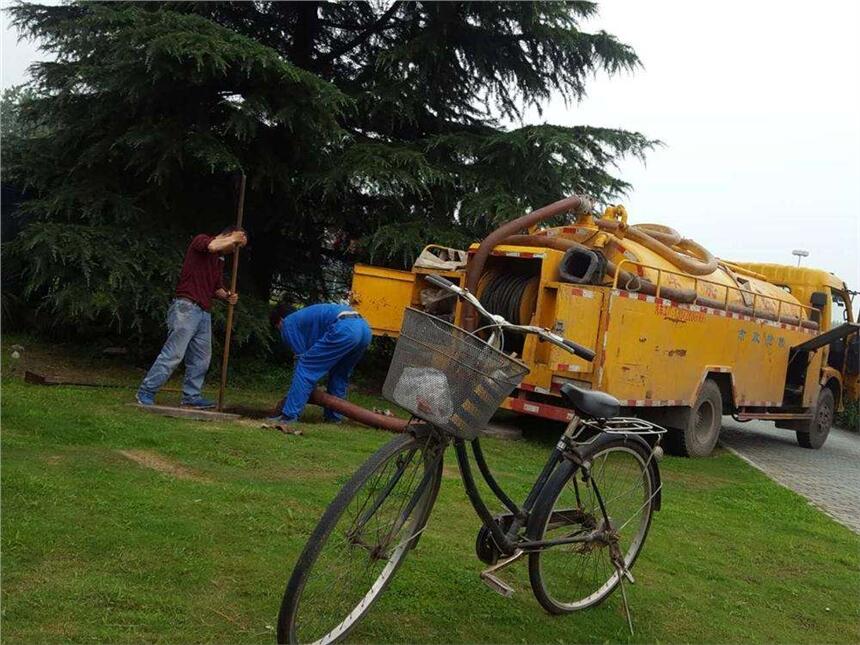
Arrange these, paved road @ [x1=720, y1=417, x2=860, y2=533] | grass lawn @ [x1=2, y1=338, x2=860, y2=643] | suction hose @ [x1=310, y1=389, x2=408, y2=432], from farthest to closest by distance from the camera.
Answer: paved road @ [x1=720, y1=417, x2=860, y2=533], suction hose @ [x1=310, y1=389, x2=408, y2=432], grass lawn @ [x1=2, y1=338, x2=860, y2=643]

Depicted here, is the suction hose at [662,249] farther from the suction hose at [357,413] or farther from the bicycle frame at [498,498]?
the bicycle frame at [498,498]

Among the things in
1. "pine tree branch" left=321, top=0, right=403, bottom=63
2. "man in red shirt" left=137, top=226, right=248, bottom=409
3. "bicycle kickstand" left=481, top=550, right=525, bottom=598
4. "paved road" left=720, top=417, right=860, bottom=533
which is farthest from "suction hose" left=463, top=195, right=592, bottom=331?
"bicycle kickstand" left=481, top=550, right=525, bottom=598

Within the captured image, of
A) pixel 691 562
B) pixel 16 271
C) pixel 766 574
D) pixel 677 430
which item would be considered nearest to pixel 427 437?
pixel 691 562

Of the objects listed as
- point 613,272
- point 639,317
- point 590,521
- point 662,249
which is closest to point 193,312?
point 613,272

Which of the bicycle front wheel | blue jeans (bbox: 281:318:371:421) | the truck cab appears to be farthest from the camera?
the truck cab

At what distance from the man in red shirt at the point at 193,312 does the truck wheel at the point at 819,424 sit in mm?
10147

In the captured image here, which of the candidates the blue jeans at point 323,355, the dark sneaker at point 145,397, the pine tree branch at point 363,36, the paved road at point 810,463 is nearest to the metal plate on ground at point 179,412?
the dark sneaker at point 145,397

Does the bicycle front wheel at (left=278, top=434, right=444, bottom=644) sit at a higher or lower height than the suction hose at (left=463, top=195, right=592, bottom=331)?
lower

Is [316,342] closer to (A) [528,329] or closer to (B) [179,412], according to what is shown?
(B) [179,412]

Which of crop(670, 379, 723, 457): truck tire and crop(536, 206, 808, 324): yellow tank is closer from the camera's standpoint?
crop(536, 206, 808, 324): yellow tank

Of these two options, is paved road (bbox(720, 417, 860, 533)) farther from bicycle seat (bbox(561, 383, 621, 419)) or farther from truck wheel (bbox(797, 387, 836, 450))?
bicycle seat (bbox(561, 383, 621, 419))

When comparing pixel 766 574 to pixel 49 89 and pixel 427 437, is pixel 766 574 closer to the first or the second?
pixel 427 437

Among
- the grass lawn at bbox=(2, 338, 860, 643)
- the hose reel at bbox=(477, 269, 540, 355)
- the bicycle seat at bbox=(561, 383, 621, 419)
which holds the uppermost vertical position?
the hose reel at bbox=(477, 269, 540, 355)

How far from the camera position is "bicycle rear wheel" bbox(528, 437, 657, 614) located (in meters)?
4.04
